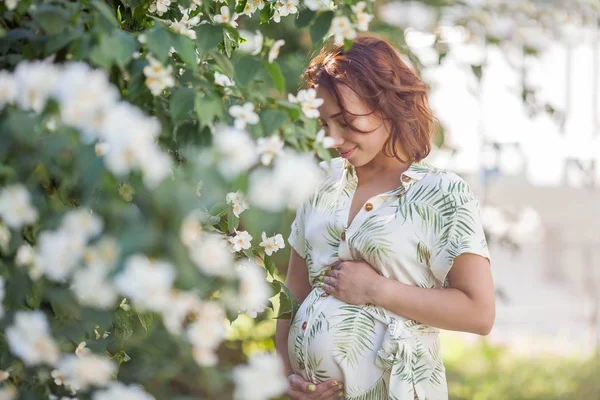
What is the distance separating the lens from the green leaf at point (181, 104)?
1137 mm

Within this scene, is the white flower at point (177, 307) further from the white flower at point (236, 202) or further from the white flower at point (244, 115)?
the white flower at point (236, 202)

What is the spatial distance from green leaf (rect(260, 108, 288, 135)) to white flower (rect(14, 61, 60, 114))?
28 cm

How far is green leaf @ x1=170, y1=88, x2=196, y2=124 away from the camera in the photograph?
1.14 meters

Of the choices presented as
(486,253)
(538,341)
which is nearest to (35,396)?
(486,253)

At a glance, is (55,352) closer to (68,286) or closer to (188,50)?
(68,286)

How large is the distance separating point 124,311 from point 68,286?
0.26m

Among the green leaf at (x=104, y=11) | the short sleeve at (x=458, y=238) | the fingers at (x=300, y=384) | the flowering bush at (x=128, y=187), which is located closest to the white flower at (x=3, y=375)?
the flowering bush at (x=128, y=187)

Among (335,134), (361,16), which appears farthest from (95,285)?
(335,134)

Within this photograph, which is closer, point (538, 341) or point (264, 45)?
point (264, 45)

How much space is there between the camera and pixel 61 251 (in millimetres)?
956

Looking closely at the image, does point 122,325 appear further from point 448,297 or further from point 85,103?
point 448,297

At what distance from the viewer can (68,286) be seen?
1160 mm

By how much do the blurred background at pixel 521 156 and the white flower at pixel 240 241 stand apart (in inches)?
4.3

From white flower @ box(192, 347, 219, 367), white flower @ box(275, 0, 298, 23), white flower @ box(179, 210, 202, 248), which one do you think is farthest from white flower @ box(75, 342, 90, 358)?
white flower @ box(275, 0, 298, 23)
